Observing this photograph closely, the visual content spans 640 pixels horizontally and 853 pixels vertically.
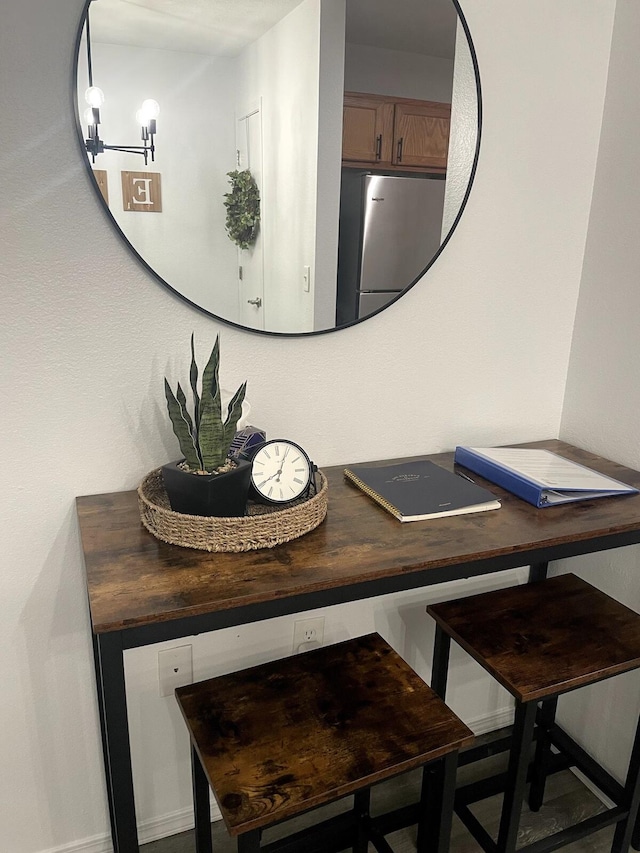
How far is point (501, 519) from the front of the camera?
1.23m

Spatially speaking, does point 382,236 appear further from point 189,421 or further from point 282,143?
point 189,421

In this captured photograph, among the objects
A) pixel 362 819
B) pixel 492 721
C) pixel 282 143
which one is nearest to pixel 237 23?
pixel 282 143

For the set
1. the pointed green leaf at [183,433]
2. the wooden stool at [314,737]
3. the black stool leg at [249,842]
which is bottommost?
the black stool leg at [249,842]

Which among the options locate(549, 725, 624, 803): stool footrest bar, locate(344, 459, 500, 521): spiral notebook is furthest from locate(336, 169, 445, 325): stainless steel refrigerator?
locate(549, 725, 624, 803): stool footrest bar

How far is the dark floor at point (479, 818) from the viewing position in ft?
5.13

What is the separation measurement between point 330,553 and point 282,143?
780 mm

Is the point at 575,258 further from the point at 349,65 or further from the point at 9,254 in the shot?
the point at 9,254

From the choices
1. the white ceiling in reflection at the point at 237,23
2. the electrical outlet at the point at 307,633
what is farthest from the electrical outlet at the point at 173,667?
the white ceiling in reflection at the point at 237,23

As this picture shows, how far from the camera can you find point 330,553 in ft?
3.51

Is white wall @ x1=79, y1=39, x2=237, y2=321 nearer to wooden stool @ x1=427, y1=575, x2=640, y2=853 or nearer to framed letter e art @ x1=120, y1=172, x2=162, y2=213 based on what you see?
framed letter e art @ x1=120, y1=172, x2=162, y2=213

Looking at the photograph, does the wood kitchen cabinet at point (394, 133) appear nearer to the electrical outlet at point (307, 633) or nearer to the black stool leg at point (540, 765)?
the electrical outlet at point (307, 633)

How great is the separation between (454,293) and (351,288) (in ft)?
0.88

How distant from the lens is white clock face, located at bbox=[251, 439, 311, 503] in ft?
3.84

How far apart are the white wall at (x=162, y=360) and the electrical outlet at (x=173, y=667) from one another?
3 cm
